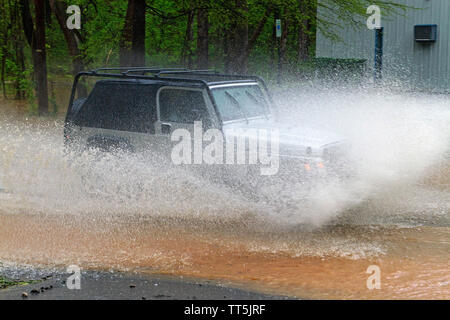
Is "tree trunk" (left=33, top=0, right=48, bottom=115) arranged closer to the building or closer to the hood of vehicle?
the building

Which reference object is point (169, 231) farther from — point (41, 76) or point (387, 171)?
point (41, 76)

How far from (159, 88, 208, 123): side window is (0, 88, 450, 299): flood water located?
77 cm

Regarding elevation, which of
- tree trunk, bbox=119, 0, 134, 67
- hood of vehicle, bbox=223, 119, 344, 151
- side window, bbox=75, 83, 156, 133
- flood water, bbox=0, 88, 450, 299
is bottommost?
flood water, bbox=0, 88, 450, 299

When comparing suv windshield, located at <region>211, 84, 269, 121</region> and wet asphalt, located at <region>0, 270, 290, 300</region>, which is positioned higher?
suv windshield, located at <region>211, 84, 269, 121</region>

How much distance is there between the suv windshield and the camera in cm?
880

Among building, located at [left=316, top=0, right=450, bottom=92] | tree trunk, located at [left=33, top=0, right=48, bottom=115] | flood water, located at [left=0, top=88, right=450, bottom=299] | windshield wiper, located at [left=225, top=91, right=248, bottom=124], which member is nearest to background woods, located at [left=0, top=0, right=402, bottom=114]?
tree trunk, located at [left=33, top=0, right=48, bottom=115]

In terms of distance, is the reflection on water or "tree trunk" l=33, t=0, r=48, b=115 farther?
"tree trunk" l=33, t=0, r=48, b=115

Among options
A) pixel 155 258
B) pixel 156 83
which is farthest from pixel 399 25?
pixel 155 258

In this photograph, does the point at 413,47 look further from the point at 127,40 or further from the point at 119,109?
the point at 119,109

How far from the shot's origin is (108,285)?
6059mm

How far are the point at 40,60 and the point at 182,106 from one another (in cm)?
1403

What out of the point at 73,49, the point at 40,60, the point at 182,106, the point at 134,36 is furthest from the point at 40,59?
the point at 182,106

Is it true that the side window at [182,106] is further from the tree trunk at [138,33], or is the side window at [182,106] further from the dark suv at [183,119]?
the tree trunk at [138,33]

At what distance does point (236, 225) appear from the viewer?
840 centimetres
